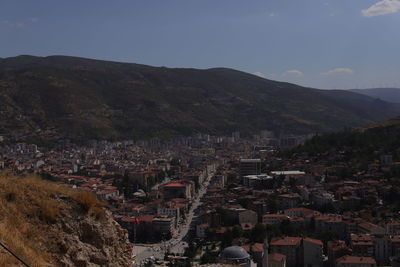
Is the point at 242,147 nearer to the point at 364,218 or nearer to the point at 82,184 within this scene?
the point at 82,184

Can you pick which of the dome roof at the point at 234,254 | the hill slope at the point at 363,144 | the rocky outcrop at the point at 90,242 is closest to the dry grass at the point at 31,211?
the rocky outcrop at the point at 90,242

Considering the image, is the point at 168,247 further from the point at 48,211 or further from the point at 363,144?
the point at 363,144

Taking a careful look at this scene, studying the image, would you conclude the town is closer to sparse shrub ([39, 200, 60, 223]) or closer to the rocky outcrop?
the rocky outcrop

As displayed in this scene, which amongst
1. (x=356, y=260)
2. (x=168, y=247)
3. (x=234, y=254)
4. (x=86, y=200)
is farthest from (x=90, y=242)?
(x=168, y=247)

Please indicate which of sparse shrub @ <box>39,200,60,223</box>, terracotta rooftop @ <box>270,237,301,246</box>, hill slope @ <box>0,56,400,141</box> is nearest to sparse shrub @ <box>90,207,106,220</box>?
sparse shrub @ <box>39,200,60,223</box>

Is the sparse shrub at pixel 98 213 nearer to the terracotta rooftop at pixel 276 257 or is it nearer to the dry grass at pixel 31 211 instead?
the dry grass at pixel 31 211

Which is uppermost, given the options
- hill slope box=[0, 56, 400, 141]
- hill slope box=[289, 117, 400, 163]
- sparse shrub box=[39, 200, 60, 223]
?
hill slope box=[0, 56, 400, 141]
